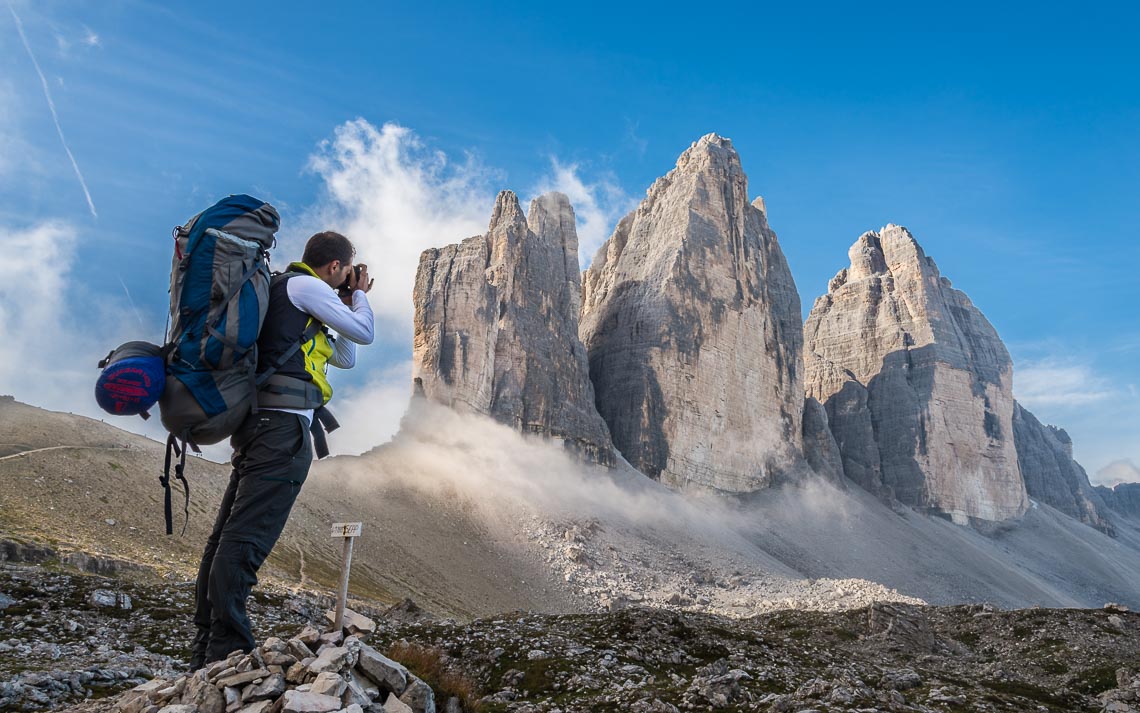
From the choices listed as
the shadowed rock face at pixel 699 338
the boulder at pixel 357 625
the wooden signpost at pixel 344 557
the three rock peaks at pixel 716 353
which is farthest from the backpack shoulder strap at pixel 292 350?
the shadowed rock face at pixel 699 338

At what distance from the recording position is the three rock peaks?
349 ft

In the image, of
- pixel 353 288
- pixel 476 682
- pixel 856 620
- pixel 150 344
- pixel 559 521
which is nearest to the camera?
pixel 150 344

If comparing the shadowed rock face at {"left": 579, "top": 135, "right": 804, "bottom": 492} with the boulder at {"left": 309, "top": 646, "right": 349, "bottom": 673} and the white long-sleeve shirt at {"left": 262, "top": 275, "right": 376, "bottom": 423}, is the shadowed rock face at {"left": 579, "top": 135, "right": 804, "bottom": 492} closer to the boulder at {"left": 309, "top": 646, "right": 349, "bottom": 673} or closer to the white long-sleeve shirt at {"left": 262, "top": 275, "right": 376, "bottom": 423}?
the boulder at {"left": 309, "top": 646, "right": 349, "bottom": 673}

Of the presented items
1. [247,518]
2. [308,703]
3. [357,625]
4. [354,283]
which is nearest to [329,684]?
[308,703]

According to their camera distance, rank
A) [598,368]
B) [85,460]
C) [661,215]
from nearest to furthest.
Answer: [85,460]
[598,368]
[661,215]

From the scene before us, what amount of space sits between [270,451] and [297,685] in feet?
6.32

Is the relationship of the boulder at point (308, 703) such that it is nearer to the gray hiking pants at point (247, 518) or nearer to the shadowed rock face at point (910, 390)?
the gray hiking pants at point (247, 518)

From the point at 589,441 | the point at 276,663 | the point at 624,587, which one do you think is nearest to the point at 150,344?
the point at 276,663

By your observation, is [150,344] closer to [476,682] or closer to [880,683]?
[476,682]

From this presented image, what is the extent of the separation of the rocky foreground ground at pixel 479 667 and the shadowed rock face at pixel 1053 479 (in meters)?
169

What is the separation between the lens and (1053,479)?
18262 centimetres

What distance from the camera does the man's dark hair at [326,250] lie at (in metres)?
7.75

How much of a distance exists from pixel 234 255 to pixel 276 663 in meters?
3.44

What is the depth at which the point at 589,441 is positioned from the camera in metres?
108
